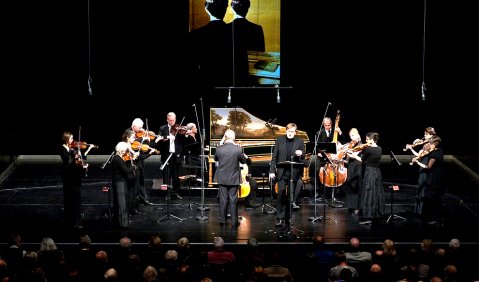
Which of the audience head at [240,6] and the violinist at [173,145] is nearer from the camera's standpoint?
the violinist at [173,145]

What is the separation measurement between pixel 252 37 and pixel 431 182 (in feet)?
22.6

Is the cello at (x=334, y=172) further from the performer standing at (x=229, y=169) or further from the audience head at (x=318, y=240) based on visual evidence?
the audience head at (x=318, y=240)

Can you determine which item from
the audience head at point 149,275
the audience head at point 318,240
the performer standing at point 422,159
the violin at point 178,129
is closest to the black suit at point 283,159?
the performer standing at point 422,159

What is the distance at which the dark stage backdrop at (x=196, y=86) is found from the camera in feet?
61.4

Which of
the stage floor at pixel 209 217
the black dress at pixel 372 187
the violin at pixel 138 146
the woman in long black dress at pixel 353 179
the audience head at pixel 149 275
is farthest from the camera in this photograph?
the woman in long black dress at pixel 353 179

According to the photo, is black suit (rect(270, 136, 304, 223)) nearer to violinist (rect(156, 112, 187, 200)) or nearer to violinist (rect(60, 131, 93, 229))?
violinist (rect(156, 112, 187, 200))

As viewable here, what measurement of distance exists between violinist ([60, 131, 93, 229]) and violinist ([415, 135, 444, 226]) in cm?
573

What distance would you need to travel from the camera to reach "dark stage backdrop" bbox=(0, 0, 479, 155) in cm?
1872

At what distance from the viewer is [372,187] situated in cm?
1337

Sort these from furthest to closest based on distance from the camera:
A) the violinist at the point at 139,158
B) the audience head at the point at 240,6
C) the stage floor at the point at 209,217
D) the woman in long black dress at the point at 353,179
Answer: the audience head at the point at 240,6
the violinist at the point at 139,158
the woman in long black dress at the point at 353,179
the stage floor at the point at 209,217

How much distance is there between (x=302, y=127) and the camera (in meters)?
19.7

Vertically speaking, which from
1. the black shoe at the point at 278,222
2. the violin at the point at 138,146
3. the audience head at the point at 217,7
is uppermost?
the audience head at the point at 217,7

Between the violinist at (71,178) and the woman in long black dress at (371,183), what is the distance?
15.4 feet

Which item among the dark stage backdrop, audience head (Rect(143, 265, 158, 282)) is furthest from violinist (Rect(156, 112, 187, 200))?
audience head (Rect(143, 265, 158, 282))
